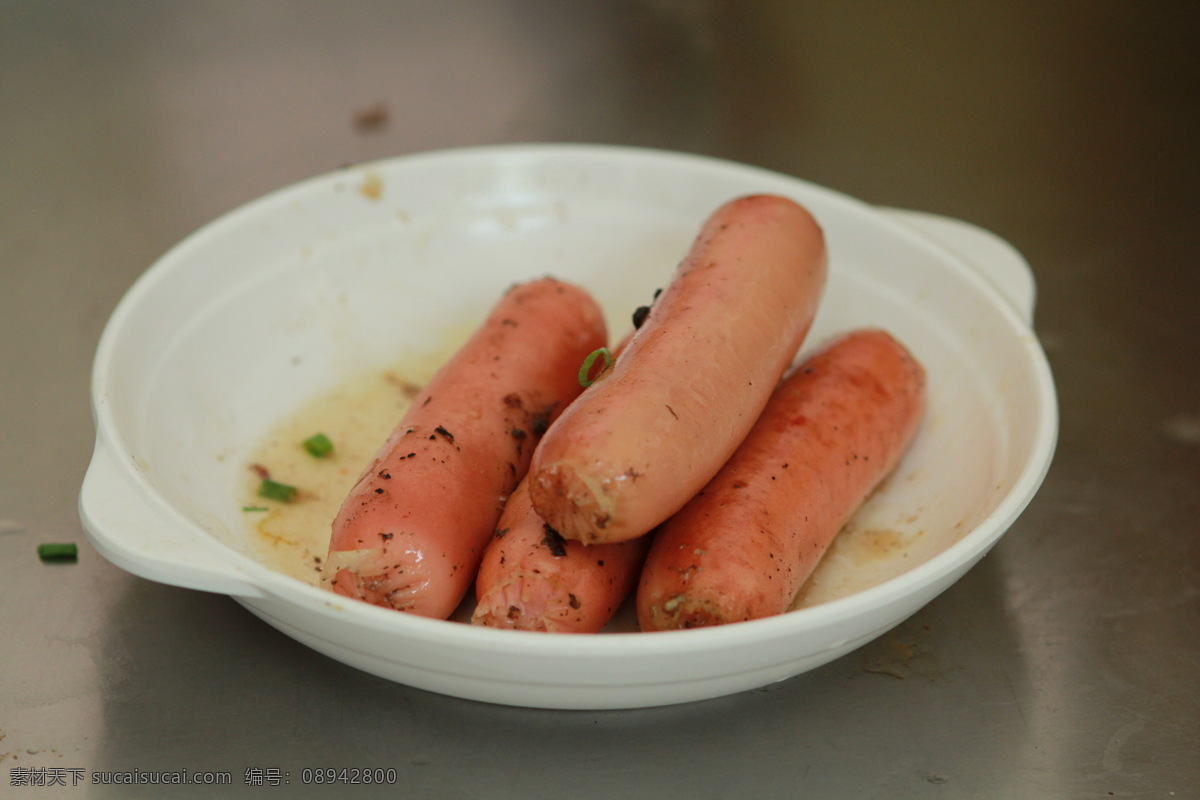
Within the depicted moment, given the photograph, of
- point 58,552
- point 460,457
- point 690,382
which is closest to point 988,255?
point 690,382

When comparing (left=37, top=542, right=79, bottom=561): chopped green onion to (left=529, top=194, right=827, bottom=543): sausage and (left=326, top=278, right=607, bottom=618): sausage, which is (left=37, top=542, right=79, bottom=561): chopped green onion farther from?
(left=529, top=194, right=827, bottom=543): sausage

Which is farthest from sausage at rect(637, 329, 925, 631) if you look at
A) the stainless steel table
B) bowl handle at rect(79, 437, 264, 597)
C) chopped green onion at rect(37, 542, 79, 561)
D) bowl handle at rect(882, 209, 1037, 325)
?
chopped green onion at rect(37, 542, 79, 561)

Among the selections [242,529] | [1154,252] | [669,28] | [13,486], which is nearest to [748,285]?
[242,529]

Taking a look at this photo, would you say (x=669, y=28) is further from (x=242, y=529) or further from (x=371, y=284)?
(x=242, y=529)

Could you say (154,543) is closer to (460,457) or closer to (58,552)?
(460,457)

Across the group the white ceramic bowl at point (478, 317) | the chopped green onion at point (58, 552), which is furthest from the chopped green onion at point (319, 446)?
the chopped green onion at point (58, 552)

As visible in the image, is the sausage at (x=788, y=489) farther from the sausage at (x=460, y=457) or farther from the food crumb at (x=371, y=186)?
the food crumb at (x=371, y=186)

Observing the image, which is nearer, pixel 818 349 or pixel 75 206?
pixel 818 349
